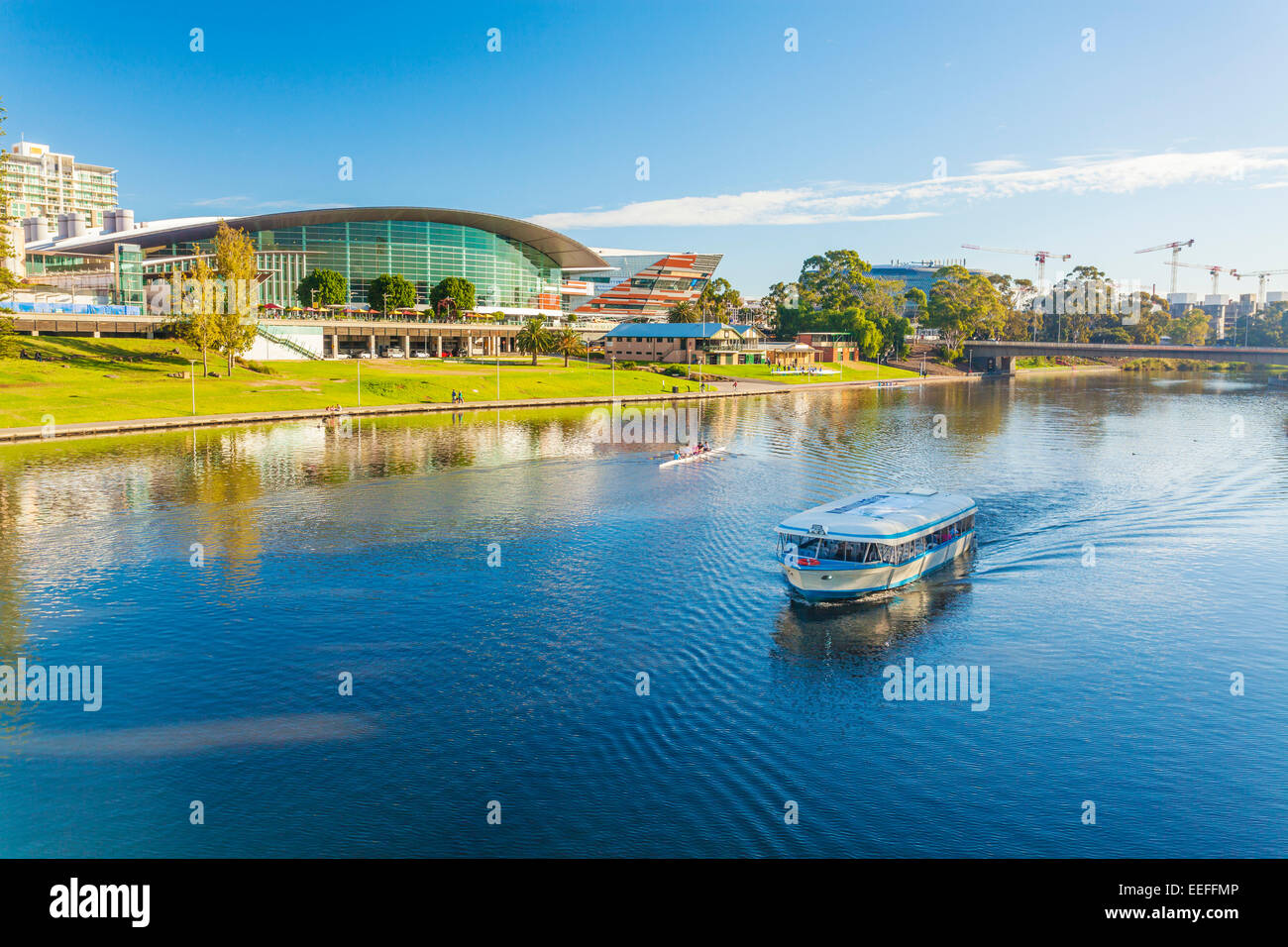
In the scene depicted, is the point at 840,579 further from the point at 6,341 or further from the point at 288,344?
the point at 288,344

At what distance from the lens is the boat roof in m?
43.7

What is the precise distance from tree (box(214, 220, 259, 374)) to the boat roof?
10033 centimetres

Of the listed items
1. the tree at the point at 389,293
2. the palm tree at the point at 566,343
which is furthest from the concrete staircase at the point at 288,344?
the palm tree at the point at 566,343

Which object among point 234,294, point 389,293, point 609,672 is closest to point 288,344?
point 234,294

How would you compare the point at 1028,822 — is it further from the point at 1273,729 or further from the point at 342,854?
the point at 342,854

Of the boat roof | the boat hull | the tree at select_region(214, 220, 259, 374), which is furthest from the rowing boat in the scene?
the tree at select_region(214, 220, 259, 374)

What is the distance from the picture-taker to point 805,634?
1511 inches

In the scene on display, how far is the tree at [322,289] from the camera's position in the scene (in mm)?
189250

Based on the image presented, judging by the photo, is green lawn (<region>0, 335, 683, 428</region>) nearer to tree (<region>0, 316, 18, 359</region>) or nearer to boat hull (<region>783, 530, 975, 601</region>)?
tree (<region>0, 316, 18, 359</region>)

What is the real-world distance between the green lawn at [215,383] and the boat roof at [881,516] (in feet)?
265

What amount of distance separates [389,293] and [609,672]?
172 metres

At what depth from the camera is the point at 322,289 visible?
7456 inches
